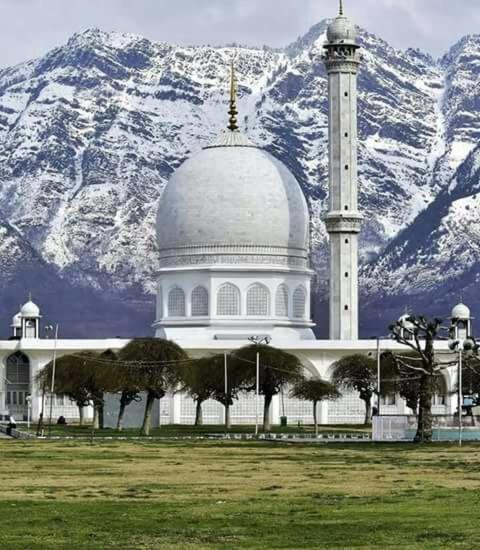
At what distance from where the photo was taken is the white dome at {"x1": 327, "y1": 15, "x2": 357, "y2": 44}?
123 metres

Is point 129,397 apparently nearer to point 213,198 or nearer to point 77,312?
point 213,198

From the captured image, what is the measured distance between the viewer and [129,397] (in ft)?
325

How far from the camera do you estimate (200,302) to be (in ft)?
417

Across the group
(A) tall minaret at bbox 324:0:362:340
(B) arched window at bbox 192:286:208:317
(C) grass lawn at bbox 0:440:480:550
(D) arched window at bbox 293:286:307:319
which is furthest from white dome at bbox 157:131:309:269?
(C) grass lawn at bbox 0:440:480:550

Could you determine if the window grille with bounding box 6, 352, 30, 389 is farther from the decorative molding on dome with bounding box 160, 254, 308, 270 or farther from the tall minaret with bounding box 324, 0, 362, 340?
the tall minaret with bounding box 324, 0, 362, 340


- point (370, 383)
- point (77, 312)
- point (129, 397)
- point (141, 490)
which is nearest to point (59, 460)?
point (141, 490)

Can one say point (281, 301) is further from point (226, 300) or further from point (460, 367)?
point (460, 367)

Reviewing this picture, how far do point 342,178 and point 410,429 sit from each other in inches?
1691

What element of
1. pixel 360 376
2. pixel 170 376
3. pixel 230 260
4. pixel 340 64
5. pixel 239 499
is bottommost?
pixel 239 499

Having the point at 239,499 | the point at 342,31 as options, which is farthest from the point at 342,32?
the point at 239,499

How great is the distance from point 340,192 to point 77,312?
214ft

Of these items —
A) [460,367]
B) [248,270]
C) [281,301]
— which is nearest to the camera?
[460,367]

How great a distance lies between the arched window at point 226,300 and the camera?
416 feet

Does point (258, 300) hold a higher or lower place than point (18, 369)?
higher
